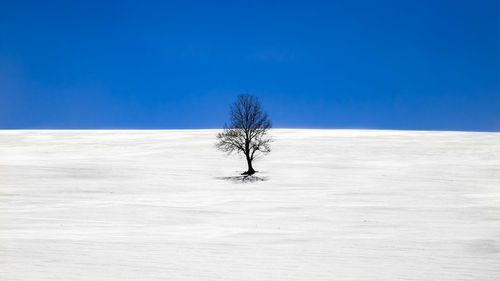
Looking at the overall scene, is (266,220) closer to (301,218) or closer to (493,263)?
(301,218)

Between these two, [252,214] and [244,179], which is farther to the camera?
[244,179]

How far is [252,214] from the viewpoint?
17.3 metres

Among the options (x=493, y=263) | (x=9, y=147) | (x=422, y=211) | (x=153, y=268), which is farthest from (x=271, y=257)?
(x=9, y=147)

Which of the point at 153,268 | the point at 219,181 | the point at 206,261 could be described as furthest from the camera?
the point at 219,181

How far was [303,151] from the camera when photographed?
3800cm

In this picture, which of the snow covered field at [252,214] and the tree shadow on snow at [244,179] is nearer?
the snow covered field at [252,214]

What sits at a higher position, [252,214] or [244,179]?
[244,179]

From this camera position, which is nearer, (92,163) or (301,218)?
(301,218)

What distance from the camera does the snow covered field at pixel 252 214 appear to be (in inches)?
395

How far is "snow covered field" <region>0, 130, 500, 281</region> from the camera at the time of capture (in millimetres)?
10023

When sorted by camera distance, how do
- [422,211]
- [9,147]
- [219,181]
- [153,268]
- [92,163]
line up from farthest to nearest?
[9,147] < [92,163] < [219,181] < [422,211] < [153,268]

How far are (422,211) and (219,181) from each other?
1179cm

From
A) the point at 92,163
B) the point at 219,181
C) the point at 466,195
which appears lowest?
the point at 466,195

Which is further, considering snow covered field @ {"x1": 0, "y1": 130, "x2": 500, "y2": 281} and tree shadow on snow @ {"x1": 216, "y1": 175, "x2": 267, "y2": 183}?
tree shadow on snow @ {"x1": 216, "y1": 175, "x2": 267, "y2": 183}
